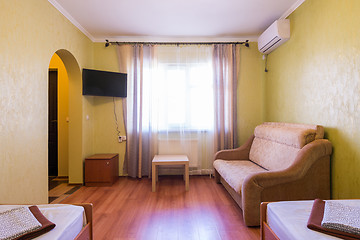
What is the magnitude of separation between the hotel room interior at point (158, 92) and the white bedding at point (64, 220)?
17 cm

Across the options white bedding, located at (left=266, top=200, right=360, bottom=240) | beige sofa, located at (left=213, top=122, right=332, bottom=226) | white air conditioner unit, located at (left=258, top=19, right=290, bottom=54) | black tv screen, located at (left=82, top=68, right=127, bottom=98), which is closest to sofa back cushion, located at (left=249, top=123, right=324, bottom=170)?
beige sofa, located at (left=213, top=122, right=332, bottom=226)

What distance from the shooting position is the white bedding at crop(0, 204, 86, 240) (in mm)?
1139

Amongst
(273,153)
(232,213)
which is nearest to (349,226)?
(232,213)

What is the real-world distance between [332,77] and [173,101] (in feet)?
8.09

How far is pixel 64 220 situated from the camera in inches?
50.1

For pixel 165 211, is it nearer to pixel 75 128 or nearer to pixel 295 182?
pixel 295 182

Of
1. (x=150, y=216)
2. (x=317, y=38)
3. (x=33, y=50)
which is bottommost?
(x=150, y=216)

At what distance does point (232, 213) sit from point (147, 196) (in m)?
1.25

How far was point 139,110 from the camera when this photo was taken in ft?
12.5

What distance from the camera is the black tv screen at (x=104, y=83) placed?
3.51 meters

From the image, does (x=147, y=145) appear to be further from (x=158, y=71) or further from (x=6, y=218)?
(x=6, y=218)

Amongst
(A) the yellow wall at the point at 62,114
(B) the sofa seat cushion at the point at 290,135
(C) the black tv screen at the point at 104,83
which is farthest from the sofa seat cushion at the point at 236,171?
(A) the yellow wall at the point at 62,114

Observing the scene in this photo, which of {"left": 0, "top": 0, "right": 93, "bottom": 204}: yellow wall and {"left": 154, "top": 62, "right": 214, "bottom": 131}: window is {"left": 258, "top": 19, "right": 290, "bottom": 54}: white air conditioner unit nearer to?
{"left": 154, "top": 62, "right": 214, "bottom": 131}: window

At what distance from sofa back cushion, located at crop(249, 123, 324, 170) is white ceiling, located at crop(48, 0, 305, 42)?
1737 millimetres
